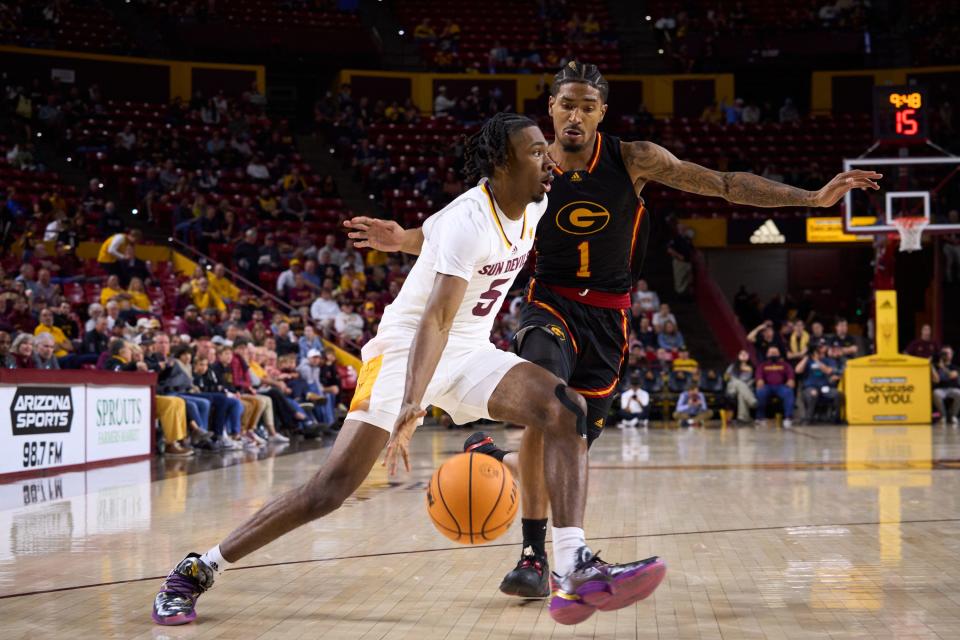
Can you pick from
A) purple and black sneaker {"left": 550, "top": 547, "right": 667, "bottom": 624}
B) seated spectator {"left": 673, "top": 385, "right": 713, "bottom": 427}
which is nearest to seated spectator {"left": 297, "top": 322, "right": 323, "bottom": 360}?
seated spectator {"left": 673, "top": 385, "right": 713, "bottom": 427}

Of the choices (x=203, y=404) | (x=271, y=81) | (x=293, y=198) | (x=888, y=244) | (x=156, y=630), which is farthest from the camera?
(x=271, y=81)

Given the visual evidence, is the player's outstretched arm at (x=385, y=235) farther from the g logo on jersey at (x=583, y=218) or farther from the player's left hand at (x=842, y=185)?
the player's left hand at (x=842, y=185)

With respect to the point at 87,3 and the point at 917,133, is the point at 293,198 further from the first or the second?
the point at 917,133

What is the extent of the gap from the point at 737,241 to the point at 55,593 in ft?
73.4

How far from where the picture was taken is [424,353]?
149 inches

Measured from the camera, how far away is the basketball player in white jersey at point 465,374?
388 centimetres

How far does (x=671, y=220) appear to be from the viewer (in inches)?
997

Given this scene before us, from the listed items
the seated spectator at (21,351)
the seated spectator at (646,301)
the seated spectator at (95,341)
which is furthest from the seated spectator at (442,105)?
the seated spectator at (21,351)

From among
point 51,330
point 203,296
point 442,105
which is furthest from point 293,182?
point 51,330

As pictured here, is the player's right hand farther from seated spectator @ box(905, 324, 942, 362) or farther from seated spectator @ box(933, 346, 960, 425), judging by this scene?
seated spectator @ box(905, 324, 942, 362)

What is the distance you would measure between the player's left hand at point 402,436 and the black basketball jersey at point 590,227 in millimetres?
1315

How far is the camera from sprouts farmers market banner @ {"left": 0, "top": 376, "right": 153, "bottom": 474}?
9.46 meters

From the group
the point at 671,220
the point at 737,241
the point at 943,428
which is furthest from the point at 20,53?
the point at 943,428

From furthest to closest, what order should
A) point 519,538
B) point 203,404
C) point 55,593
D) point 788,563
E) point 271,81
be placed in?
point 271,81, point 203,404, point 519,538, point 788,563, point 55,593
